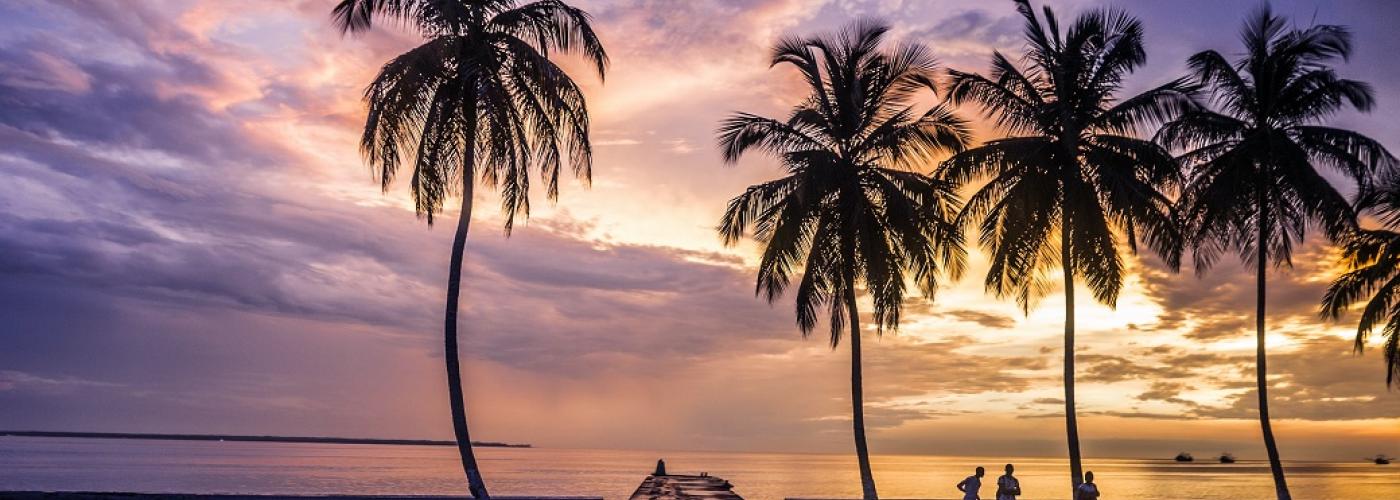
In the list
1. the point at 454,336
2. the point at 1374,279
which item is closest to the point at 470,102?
the point at 454,336

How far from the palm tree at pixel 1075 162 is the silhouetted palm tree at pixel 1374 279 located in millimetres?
12411

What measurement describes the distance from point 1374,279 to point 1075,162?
59.6ft

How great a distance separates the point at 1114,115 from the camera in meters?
28.9

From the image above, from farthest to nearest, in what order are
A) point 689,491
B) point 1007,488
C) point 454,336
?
1. point 689,491
2. point 454,336
3. point 1007,488

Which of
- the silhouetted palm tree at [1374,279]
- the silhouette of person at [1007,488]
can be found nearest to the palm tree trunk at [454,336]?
the silhouette of person at [1007,488]

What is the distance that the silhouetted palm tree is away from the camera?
123 ft

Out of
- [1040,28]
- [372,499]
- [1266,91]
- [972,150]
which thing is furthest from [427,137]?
[1266,91]

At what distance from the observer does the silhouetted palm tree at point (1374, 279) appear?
37.5 meters

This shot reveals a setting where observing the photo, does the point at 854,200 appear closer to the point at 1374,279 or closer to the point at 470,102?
the point at 470,102

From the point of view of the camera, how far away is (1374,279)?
3959 cm

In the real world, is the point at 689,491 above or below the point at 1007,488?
below

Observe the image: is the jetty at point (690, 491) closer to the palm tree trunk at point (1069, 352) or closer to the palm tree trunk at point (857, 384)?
the palm tree trunk at point (857, 384)

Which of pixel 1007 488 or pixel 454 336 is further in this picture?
pixel 454 336

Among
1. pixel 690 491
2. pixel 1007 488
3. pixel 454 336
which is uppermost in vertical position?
pixel 454 336
